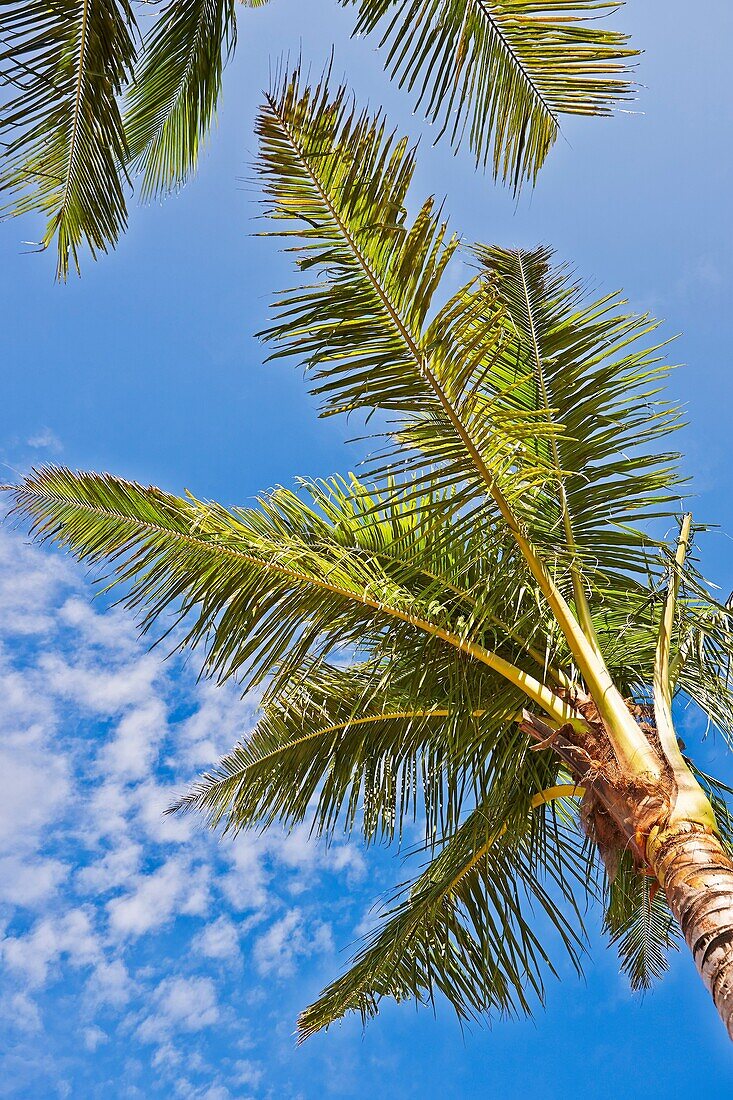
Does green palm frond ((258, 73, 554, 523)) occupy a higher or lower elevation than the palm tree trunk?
higher

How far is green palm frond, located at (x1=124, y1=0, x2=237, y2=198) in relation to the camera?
4137 mm

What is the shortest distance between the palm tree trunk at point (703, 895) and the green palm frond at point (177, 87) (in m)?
4.19

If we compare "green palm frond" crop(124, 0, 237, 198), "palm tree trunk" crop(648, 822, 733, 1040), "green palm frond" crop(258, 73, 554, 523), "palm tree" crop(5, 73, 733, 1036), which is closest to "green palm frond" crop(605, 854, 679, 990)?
"palm tree" crop(5, 73, 733, 1036)

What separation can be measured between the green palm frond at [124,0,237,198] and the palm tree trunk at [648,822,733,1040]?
4.19 m

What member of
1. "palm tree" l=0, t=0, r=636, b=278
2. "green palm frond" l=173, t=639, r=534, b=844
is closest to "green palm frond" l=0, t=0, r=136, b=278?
"palm tree" l=0, t=0, r=636, b=278

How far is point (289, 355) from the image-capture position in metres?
3.33

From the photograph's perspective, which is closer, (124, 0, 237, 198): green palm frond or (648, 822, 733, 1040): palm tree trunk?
(648, 822, 733, 1040): palm tree trunk

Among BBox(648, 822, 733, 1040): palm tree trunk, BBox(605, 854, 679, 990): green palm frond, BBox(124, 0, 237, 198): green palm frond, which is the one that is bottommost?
BBox(648, 822, 733, 1040): palm tree trunk

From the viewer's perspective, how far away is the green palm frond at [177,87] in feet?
13.6

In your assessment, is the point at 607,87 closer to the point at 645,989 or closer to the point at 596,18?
the point at 596,18

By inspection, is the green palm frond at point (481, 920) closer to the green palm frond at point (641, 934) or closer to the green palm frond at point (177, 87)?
the green palm frond at point (641, 934)

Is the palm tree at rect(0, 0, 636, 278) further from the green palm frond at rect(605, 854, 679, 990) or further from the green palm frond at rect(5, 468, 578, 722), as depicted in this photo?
the green palm frond at rect(605, 854, 679, 990)

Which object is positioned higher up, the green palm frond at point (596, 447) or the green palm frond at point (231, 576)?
the green palm frond at point (596, 447)

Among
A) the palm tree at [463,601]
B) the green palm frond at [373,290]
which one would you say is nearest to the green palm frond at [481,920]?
the palm tree at [463,601]
